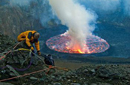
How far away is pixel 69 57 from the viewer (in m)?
22.7

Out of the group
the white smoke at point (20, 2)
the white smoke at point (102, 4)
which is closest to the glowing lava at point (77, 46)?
the white smoke at point (20, 2)

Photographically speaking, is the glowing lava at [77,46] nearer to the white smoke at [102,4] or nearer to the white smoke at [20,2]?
the white smoke at [20,2]

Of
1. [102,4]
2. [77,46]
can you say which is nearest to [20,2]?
[77,46]

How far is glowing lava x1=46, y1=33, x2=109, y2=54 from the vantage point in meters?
25.3

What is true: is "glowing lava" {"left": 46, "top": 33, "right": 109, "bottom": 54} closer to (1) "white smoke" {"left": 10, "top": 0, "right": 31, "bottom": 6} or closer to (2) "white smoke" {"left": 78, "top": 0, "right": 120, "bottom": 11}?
(1) "white smoke" {"left": 10, "top": 0, "right": 31, "bottom": 6}

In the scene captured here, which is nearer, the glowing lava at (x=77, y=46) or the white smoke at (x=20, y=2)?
the glowing lava at (x=77, y=46)

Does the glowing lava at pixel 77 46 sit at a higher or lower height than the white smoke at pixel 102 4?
lower

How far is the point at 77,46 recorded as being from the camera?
26312 millimetres

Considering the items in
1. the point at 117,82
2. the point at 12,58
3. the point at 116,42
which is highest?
the point at 116,42

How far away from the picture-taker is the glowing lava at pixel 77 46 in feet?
83.1

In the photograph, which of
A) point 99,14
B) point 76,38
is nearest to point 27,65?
point 76,38

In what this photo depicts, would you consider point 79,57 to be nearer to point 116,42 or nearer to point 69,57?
point 69,57

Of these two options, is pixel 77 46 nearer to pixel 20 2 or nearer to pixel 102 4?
pixel 20 2

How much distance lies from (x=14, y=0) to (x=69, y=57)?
20765 millimetres
